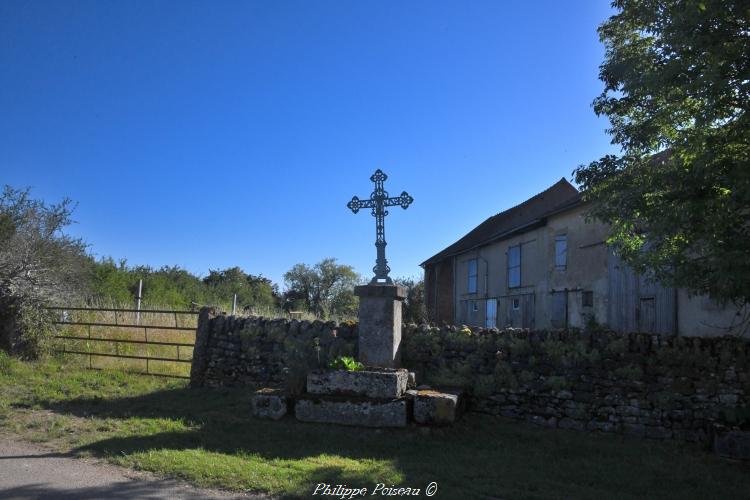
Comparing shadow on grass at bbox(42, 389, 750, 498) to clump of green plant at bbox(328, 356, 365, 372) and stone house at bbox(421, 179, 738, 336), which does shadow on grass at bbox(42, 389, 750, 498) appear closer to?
clump of green plant at bbox(328, 356, 365, 372)

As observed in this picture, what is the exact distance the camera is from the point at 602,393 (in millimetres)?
7859

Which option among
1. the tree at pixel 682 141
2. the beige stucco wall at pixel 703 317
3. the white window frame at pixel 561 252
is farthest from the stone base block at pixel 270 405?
the white window frame at pixel 561 252

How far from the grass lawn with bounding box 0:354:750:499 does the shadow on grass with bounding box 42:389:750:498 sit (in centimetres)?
1

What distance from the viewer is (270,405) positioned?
→ 7707mm

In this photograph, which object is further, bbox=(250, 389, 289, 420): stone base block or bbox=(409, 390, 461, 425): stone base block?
bbox=(250, 389, 289, 420): stone base block

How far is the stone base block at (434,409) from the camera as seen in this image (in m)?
7.30

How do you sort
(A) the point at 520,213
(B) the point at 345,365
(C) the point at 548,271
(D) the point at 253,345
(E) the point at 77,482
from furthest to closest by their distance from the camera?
(A) the point at 520,213 → (C) the point at 548,271 → (D) the point at 253,345 → (B) the point at 345,365 → (E) the point at 77,482

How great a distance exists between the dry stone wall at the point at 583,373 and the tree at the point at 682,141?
1263mm

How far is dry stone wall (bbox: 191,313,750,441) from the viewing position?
24.5ft

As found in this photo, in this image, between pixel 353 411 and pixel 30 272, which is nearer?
pixel 353 411

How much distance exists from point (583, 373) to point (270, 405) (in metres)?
4.60

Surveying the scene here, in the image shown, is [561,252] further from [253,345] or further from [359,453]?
[359,453]

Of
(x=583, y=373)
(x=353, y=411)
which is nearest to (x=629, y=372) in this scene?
(x=583, y=373)

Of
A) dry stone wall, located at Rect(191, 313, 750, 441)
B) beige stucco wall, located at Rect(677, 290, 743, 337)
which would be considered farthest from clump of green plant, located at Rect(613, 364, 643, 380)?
beige stucco wall, located at Rect(677, 290, 743, 337)
